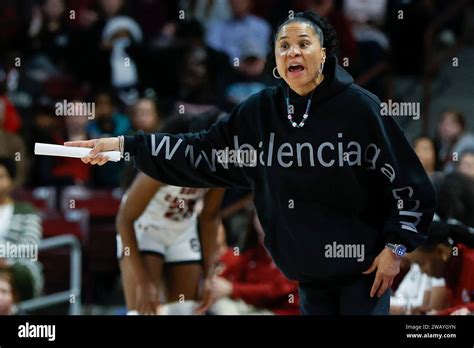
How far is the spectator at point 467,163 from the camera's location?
458cm

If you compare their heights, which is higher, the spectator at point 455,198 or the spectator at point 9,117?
the spectator at point 9,117

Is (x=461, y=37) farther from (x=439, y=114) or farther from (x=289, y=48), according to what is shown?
(x=289, y=48)

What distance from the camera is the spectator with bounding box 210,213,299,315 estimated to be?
4.27m

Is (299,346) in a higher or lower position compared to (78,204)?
lower

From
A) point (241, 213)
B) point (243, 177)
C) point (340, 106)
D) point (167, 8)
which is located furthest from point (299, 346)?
point (167, 8)

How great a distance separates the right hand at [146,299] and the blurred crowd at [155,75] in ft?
1.06

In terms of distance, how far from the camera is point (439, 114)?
5.51m

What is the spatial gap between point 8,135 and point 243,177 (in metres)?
2.42

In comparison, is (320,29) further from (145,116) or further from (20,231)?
(145,116)

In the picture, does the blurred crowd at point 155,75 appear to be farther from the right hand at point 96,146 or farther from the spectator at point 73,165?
the right hand at point 96,146

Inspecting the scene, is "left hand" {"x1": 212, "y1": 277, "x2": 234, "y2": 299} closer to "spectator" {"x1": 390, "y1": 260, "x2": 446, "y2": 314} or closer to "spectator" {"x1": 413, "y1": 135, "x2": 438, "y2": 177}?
"spectator" {"x1": 390, "y1": 260, "x2": 446, "y2": 314}

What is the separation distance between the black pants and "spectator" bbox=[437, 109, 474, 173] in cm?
140

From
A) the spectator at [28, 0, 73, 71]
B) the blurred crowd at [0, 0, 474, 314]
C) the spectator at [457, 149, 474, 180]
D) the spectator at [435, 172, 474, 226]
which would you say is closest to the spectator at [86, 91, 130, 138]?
→ the blurred crowd at [0, 0, 474, 314]

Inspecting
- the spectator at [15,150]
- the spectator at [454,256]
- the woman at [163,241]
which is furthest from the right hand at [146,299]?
the spectator at [15,150]
